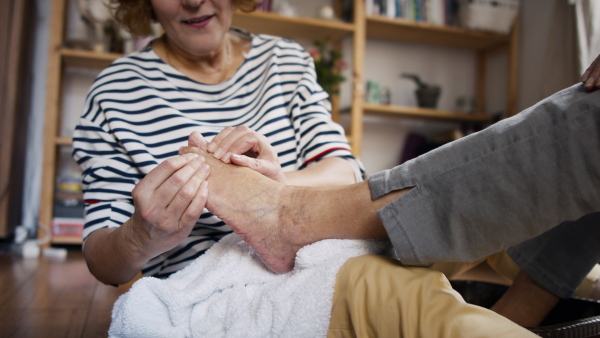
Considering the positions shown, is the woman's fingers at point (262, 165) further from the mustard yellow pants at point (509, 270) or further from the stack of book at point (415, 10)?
the stack of book at point (415, 10)

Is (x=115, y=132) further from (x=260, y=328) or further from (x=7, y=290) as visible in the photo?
(x=7, y=290)

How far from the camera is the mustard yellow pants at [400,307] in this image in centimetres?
49

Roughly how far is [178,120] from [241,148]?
0.79ft

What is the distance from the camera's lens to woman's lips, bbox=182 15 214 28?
→ 1.02 meters

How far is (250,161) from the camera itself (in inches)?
31.0

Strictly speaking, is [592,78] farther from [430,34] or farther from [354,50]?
[430,34]

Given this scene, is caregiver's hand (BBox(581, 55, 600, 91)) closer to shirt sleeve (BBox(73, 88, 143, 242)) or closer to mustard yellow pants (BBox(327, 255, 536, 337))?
mustard yellow pants (BBox(327, 255, 536, 337))

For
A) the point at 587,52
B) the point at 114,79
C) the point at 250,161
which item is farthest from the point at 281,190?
the point at 587,52

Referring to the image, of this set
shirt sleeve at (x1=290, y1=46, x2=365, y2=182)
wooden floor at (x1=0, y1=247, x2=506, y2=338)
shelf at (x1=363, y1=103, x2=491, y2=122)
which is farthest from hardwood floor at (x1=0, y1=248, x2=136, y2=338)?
shelf at (x1=363, y1=103, x2=491, y2=122)

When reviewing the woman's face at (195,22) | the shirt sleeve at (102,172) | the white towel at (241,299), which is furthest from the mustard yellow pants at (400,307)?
the woman's face at (195,22)

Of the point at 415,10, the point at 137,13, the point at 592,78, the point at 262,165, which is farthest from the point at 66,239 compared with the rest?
the point at 592,78

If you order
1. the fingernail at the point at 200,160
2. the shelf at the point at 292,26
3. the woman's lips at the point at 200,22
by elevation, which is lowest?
the fingernail at the point at 200,160

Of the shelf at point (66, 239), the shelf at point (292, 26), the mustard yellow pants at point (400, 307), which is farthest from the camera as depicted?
the shelf at point (292, 26)

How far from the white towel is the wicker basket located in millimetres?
2406
